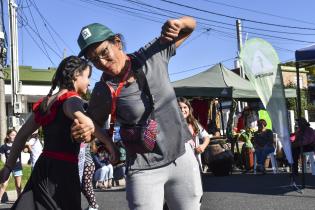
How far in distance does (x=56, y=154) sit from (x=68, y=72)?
1.82ft

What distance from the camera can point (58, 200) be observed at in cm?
327

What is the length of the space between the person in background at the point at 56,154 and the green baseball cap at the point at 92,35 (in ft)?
1.55

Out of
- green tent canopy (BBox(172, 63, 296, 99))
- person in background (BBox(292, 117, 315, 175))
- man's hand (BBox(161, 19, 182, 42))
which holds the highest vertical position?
green tent canopy (BBox(172, 63, 296, 99))

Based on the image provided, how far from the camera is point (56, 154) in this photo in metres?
3.31

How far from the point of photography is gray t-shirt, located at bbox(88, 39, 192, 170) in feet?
9.27

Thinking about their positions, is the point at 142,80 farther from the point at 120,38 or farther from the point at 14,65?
the point at 14,65

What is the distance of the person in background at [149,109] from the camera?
2.79m

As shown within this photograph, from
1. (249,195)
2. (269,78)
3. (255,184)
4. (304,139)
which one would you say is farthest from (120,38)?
(304,139)

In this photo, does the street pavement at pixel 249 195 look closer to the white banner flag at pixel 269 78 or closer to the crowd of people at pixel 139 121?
the white banner flag at pixel 269 78

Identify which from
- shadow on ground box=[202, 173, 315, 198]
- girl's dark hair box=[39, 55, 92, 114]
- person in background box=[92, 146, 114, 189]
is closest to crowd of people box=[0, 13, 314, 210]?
girl's dark hair box=[39, 55, 92, 114]

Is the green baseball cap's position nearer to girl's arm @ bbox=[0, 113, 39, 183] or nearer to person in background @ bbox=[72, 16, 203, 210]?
person in background @ bbox=[72, 16, 203, 210]

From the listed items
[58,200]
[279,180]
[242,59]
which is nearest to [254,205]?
[242,59]

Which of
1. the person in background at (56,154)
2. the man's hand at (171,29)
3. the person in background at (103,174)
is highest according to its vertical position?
the man's hand at (171,29)

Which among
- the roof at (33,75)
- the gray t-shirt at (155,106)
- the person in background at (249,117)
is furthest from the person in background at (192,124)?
the roof at (33,75)
